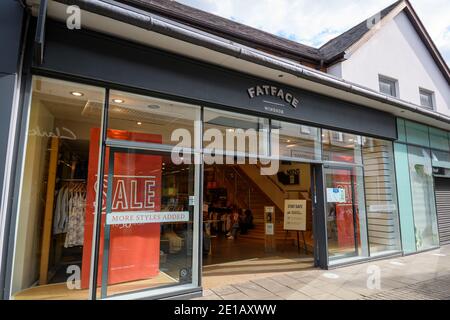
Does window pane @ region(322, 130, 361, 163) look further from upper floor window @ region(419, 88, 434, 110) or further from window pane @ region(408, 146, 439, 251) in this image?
upper floor window @ region(419, 88, 434, 110)

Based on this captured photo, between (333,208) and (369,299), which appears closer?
(369,299)

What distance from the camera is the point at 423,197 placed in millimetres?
7992

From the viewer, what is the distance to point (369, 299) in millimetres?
4020

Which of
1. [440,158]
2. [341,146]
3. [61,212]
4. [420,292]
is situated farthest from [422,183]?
[61,212]

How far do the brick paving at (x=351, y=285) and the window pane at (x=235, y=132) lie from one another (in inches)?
89.1

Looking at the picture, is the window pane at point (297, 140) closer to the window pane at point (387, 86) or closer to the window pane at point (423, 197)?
the window pane at point (423, 197)

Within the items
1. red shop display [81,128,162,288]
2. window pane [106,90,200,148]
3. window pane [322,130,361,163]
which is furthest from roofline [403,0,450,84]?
red shop display [81,128,162,288]

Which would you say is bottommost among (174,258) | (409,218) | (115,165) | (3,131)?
(174,258)

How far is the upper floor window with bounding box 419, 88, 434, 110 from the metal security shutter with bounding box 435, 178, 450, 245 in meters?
2.59

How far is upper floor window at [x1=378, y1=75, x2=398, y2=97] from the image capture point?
8.44 meters
